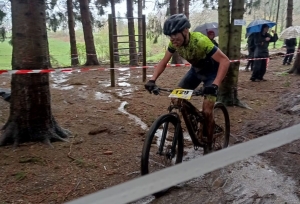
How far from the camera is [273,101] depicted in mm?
7406

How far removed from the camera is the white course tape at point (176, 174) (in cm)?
110

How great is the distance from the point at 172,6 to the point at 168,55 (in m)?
11.8

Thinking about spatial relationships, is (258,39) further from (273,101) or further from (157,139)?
(157,139)

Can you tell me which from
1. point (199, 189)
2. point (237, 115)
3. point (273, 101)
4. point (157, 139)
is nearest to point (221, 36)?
point (237, 115)

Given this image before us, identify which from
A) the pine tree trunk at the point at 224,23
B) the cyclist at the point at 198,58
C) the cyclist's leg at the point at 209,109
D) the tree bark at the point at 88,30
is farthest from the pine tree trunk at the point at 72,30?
the cyclist's leg at the point at 209,109

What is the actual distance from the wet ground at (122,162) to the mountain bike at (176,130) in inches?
13.5

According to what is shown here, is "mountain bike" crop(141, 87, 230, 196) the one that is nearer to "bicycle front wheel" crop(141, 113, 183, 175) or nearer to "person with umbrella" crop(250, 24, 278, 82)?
"bicycle front wheel" crop(141, 113, 183, 175)

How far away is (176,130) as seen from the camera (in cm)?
330

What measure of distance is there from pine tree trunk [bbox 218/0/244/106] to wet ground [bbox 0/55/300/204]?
428 millimetres

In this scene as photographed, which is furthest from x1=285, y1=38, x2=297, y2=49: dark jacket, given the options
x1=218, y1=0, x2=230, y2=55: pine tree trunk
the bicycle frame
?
the bicycle frame

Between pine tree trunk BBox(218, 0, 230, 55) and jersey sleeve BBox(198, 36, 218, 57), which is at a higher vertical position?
pine tree trunk BBox(218, 0, 230, 55)

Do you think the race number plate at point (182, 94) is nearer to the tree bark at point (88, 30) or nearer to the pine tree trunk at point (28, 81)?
the pine tree trunk at point (28, 81)

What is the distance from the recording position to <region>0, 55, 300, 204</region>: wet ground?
307 cm

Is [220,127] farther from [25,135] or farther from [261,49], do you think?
[261,49]
